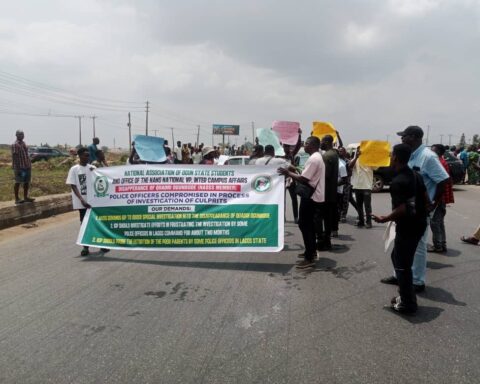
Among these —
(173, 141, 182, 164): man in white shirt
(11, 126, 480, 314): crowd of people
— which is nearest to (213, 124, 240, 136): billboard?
(173, 141, 182, 164): man in white shirt

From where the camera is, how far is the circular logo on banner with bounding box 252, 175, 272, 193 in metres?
6.00

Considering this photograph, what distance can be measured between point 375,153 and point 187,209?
3295 mm

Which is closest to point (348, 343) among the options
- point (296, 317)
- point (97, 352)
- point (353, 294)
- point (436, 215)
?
point (296, 317)

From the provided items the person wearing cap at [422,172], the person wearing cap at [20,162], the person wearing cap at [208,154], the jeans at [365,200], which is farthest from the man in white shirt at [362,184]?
the person wearing cap at [20,162]

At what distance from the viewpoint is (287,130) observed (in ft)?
29.6

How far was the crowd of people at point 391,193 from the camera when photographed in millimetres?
4043

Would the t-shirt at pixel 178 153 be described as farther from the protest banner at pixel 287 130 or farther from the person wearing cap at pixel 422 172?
the person wearing cap at pixel 422 172

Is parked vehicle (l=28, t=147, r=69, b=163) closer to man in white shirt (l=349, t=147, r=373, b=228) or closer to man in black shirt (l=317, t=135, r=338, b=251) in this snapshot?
man in white shirt (l=349, t=147, r=373, b=228)

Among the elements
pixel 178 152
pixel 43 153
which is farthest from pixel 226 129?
pixel 178 152

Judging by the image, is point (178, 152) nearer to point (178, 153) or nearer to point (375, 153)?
point (178, 153)

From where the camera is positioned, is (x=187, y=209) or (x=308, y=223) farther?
(x=187, y=209)

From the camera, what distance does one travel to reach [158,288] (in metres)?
4.92

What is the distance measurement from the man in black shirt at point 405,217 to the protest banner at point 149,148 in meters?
5.30

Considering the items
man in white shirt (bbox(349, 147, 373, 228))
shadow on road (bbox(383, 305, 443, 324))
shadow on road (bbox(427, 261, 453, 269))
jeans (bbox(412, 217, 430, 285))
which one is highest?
man in white shirt (bbox(349, 147, 373, 228))
